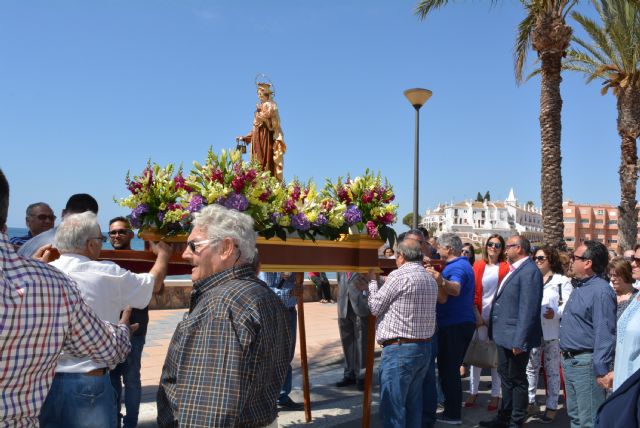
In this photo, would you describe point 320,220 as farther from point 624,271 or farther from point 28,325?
point 28,325

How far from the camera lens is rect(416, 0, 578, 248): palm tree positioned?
1500cm

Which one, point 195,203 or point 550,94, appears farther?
point 550,94

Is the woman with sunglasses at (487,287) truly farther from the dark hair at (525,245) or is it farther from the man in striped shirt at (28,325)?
the man in striped shirt at (28,325)

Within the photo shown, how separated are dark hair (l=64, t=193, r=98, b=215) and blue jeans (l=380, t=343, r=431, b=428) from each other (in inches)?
104

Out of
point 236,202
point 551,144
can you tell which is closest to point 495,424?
point 236,202

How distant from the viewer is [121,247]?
4898mm

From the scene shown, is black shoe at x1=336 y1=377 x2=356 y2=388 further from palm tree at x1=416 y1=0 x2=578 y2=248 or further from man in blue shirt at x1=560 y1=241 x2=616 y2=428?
palm tree at x1=416 y1=0 x2=578 y2=248

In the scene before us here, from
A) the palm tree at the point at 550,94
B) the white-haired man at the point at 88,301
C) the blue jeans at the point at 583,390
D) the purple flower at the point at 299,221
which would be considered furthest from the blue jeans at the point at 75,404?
the palm tree at the point at 550,94

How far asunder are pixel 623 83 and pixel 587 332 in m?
17.1

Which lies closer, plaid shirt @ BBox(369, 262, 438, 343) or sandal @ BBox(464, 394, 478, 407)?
plaid shirt @ BBox(369, 262, 438, 343)

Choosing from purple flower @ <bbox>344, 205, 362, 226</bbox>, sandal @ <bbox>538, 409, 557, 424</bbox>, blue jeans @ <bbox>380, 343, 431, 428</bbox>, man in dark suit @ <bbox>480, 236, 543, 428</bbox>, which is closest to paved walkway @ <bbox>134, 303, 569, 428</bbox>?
sandal @ <bbox>538, 409, 557, 424</bbox>

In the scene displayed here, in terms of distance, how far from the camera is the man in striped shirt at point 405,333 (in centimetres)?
488

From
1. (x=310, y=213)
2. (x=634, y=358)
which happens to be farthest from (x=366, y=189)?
(x=634, y=358)

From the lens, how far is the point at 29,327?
200cm
